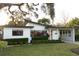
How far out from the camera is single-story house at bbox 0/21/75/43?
15.0 ft

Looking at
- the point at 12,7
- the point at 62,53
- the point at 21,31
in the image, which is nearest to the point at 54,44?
the point at 62,53

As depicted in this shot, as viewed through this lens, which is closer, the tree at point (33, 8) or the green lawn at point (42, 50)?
the green lawn at point (42, 50)

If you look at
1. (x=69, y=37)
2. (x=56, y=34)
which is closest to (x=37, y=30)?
(x=56, y=34)

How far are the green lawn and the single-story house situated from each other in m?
0.14

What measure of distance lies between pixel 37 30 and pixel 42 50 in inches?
13.2

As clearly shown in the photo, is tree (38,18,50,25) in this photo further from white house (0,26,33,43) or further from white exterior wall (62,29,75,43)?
white exterior wall (62,29,75,43)

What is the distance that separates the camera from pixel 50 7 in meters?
4.64

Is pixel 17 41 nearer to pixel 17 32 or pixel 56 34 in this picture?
pixel 17 32

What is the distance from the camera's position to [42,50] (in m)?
4.55

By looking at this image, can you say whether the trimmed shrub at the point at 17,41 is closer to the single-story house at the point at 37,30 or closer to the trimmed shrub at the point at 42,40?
the single-story house at the point at 37,30

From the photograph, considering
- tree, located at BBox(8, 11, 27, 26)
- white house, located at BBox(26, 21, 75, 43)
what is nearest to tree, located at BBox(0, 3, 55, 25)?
tree, located at BBox(8, 11, 27, 26)

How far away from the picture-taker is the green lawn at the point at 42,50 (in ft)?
14.8

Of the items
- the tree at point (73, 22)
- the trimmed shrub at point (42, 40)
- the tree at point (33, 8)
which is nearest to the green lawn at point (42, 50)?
the trimmed shrub at point (42, 40)

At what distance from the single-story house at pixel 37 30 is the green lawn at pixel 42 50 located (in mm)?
138
